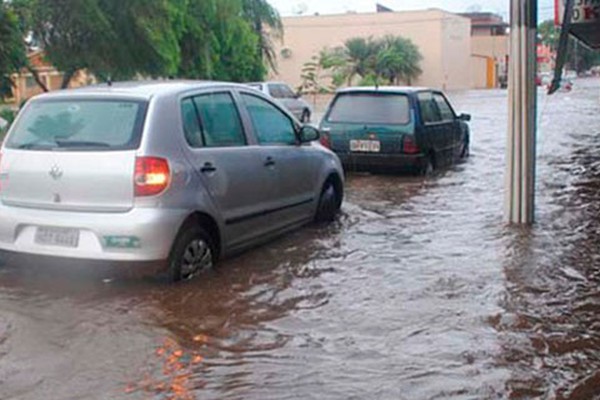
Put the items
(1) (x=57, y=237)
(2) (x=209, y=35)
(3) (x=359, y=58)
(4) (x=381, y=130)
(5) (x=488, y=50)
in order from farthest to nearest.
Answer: (5) (x=488, y=50) → (3) (x=359, y=58) → (2) (x=209, y=35) → (4) (x=381, y=130) → (1) (x=57, y=237)

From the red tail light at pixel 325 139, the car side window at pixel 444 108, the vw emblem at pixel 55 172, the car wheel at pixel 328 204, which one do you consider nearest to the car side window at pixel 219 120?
the vw emblem at pixel 55 172

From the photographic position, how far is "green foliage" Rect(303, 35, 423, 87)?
61844 millimetres

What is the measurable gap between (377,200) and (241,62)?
24.7m

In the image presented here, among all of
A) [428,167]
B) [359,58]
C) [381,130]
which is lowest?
[428,167]

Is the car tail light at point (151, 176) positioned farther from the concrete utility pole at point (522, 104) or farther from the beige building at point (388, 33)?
the beige building at point (388, 33)

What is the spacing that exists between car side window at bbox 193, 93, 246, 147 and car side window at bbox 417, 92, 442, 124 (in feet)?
20.5

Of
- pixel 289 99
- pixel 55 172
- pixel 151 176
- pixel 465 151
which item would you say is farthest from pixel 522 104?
pixel 289 99

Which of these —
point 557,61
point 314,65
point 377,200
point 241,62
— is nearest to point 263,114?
point 377,200

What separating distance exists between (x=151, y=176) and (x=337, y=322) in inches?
71.5

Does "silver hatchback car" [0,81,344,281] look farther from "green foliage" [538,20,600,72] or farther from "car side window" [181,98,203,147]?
"green foliage" [538,20,600,72]

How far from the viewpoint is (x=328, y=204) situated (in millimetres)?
9367

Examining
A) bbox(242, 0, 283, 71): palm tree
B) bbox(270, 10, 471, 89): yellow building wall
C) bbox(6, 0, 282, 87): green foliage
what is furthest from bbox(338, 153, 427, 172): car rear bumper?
bbox(270, 10, 471, 89): yellow building wall

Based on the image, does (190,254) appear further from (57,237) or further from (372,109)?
(372,109)

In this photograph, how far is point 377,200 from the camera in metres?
11.3
